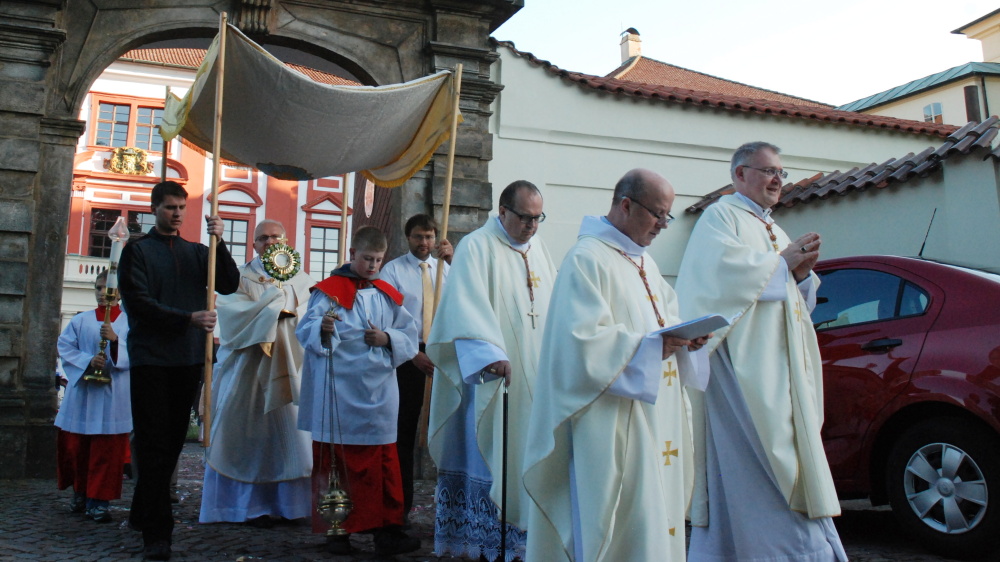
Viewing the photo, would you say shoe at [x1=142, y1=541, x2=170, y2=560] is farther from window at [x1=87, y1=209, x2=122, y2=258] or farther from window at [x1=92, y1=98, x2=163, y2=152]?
window at [x1=92, y1=98, x2=163, y2=152]

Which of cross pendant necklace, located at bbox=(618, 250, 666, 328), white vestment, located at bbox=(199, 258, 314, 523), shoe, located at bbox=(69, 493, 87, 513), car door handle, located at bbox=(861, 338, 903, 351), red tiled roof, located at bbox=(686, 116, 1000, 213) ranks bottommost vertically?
shoe, located at bbox=(69, 493, 87, 513)

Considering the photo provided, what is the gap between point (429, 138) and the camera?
22.4 ft

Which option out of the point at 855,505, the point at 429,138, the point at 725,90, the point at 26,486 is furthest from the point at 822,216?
the point at 725,90

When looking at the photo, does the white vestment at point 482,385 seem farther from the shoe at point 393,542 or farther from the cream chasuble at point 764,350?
the cream chasuble at point 764,350

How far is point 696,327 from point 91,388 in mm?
5221

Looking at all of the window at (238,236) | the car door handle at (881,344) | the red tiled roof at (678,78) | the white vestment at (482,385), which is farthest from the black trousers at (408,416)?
the window at (238,236)

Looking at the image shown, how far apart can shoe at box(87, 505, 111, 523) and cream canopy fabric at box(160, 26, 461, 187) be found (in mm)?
2554

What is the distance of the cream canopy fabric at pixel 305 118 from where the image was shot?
229 inches

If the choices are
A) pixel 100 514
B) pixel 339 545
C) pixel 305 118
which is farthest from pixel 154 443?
pixel 305 118

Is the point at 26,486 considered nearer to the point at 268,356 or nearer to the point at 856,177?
the point at 268,356

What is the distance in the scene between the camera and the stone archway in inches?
327

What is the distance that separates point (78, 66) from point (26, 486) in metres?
3.89

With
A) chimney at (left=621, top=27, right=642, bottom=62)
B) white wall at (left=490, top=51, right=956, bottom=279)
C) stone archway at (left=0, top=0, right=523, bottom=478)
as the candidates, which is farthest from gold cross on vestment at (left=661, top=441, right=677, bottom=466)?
chimney at (left=621, top=27, right=642, bottom=62)

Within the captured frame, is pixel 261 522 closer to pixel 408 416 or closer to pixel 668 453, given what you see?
pixel 408 416
